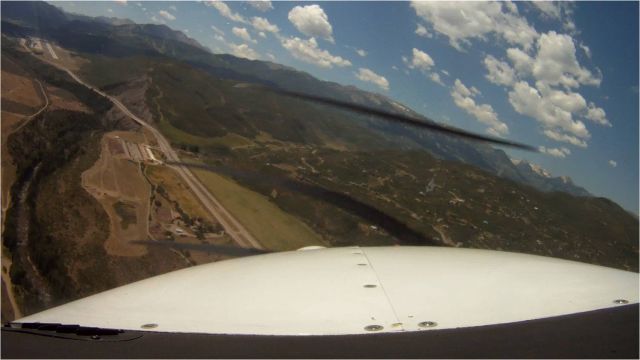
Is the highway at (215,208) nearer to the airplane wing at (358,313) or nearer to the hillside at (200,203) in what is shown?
the hillside at (200,203)

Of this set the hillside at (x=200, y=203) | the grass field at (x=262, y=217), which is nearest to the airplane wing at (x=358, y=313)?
the hillside at (x=200, y=203)

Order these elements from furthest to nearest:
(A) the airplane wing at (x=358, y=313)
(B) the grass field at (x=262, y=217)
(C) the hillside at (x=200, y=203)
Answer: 1. (B) the grass field at (x=262, y=217)
2. (C) the hillside at (x=200, y=203)
3. (A) the airplane wing at (x=358, y=313)

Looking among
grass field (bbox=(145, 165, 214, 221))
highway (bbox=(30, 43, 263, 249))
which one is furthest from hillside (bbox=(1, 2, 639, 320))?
highway (bbox=(30, 43, 263, 249))

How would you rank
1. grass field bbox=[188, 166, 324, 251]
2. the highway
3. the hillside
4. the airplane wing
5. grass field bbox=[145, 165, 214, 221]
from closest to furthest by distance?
the airplane wing, the hillside, the highway, grass field bbox=[188, 166, 324, 251], grass field bbox=[145, 165, 214, 221]

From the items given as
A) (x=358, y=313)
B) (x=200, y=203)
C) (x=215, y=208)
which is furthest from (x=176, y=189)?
(x=358, y=313)

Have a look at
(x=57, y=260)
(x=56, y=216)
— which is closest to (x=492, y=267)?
(x=57, y=260)

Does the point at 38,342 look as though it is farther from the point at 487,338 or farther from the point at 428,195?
the point at 428,195

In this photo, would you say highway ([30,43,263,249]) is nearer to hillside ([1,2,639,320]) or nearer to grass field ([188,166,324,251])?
grass field ([188,166,324,251])

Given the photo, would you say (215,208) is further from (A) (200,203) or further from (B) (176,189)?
(B) (176,189)
